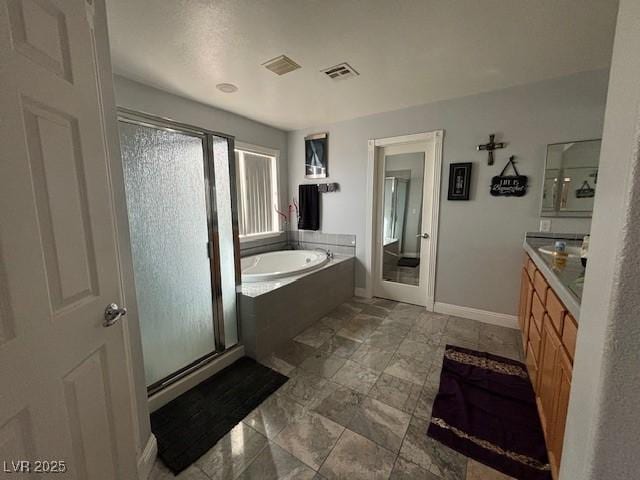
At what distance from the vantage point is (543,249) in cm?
204

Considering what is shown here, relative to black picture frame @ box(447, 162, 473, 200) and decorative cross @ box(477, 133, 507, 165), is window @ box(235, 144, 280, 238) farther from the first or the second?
decorative cross @ box(477, 133, 507, 165)

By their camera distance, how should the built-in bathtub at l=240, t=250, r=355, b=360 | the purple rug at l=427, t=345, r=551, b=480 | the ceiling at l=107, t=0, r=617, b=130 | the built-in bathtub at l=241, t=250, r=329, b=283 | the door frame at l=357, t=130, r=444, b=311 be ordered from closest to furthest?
1. the purple rug at l=427, t=345, r=551, b=480
2. the ceiling at l=107, t=0, r=617, b=130
3. the built-in bathtub at l=240, t=250, r=355, b=360
4. the door frame at l=357, t=130, r=444, b=311
5. the built-in bathtub at l=241, t=250, r=329, b=283

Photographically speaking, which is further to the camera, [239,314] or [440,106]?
[440,106]

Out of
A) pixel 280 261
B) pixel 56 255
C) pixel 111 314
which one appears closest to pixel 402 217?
pixel 280 261

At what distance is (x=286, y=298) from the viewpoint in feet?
7.80

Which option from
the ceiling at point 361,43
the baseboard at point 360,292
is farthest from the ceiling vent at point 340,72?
the baseboard at point 360,292

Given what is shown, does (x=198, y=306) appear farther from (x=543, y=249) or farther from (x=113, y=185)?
(x=543, y=249)

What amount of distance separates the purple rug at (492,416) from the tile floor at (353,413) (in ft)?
0.23

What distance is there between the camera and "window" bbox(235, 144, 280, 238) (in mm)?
3408

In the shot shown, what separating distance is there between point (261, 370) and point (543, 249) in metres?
2.41

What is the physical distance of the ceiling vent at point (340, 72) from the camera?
80.1 inches

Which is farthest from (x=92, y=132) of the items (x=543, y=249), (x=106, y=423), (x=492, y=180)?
(x=492, y=180)

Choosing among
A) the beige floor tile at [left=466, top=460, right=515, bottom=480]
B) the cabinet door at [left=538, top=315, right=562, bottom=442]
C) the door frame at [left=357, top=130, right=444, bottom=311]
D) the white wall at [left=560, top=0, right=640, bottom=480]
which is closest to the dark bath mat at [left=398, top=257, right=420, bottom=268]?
the door frame at [left=357, top=130, right=444, bottom=311]

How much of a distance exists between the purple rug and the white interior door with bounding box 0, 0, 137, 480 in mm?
1607
